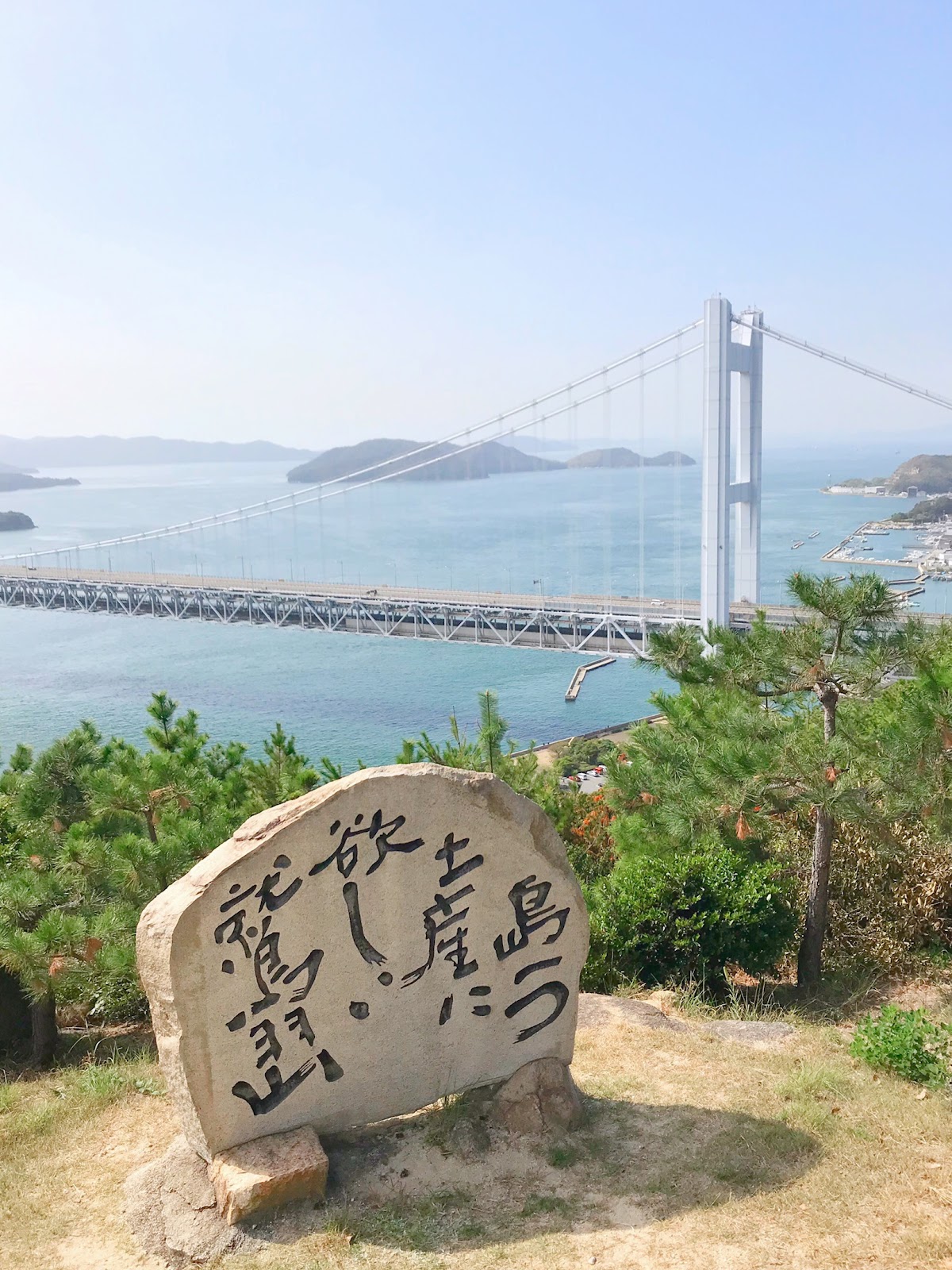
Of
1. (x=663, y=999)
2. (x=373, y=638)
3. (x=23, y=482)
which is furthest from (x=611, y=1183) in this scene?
(x=23, y=482)

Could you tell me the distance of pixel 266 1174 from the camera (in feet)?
8.27

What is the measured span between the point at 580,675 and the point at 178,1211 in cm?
2033

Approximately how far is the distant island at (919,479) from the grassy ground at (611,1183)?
45933 millimetres

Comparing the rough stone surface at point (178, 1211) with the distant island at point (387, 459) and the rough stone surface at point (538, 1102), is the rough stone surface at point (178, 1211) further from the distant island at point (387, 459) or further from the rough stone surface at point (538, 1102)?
the distant island at point (387, 459)

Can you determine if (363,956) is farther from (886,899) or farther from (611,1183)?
(886,899)

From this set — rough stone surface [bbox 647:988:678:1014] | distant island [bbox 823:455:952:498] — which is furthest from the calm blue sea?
rough stone surface [bbox 647:988:678:1014]

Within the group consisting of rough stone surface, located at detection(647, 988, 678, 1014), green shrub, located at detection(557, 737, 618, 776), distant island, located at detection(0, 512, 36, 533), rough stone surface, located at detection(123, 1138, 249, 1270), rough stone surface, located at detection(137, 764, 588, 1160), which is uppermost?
distant island, located at detection(0, 512, 36, 533)

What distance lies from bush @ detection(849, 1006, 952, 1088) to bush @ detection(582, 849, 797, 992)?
2.92 feet

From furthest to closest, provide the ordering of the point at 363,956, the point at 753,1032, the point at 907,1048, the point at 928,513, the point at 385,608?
the point at 928,513 → the point at 385,608 → the point at 753,1032 → the point at 907,1048 → the point at 363,956

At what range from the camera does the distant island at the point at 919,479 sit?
4572 centimetres

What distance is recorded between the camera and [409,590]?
22.5 meters

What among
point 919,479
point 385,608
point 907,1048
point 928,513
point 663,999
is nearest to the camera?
point 907,1048

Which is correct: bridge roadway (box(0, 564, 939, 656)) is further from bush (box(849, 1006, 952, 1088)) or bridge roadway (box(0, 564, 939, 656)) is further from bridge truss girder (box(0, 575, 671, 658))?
bush (box(849, 1006, 952, 1088))

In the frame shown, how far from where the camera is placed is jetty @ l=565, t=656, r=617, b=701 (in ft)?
70.4
